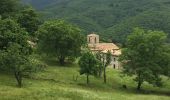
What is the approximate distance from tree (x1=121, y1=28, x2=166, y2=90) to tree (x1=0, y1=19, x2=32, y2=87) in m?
23.6

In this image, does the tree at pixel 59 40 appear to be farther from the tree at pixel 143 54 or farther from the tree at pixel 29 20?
the tree at pixel 143 54

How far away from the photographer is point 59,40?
10156cm

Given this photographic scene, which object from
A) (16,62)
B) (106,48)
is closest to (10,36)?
(16,62)


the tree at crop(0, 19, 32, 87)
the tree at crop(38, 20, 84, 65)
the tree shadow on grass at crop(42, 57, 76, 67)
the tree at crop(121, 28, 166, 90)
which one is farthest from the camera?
the tree shadow on grass at crop(42, 57, 76, 67)

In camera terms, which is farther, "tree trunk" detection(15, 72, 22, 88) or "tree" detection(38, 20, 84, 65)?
"tree" detection(38, 20, 84, 65)

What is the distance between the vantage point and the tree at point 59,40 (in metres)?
101

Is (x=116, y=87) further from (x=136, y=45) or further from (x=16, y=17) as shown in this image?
(x=16, y=17)

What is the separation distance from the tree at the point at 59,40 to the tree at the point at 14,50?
63.2ft

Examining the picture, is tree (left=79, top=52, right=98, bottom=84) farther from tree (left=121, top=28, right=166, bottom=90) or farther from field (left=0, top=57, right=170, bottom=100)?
tree (left=121, top=28, right=166, bottom=90)

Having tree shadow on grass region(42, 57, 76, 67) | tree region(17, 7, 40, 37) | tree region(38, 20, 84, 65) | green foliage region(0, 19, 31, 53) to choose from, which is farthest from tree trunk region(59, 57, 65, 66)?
green foliage region(0, 19, 31, 53)

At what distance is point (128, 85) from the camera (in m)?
94.5

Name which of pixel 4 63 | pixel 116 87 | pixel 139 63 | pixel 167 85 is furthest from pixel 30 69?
pixel 167 85

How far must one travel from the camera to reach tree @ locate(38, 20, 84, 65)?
10101 centimetres

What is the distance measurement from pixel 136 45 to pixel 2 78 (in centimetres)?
3223
